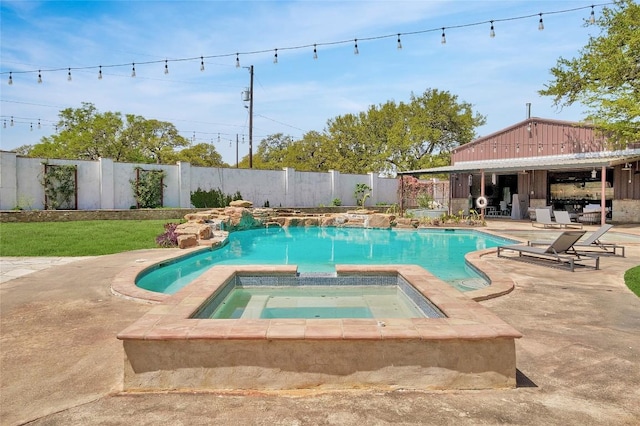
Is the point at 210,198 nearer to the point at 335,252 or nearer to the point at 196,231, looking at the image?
the point at 196,231

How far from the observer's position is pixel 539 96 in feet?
58.9

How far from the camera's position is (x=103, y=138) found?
109 feet

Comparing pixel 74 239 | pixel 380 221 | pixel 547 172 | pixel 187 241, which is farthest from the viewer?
pixel 547 172

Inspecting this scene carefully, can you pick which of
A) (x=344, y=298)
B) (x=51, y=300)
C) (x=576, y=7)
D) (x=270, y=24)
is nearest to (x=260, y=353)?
(x=344, y=298)

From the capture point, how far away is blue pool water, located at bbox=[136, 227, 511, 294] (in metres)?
7.62

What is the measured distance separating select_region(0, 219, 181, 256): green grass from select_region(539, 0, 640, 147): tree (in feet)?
52.7

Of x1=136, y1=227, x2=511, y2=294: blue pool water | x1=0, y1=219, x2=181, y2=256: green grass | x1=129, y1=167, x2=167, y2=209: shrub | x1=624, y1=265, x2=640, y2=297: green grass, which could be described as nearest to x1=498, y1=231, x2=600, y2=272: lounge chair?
x1=624, y1=265, x2=640, y2=297: green grass

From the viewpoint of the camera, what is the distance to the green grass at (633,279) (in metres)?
5.62

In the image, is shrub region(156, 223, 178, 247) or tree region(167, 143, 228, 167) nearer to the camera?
shrub region(156, 223, 178, 247)

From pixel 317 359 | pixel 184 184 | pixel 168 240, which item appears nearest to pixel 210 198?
pixel 184 184

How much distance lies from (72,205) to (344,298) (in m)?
16.6

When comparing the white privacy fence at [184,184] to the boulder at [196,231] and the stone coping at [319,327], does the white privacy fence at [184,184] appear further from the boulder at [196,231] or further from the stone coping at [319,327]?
the stone coping at [319,327]

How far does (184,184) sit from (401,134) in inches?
716

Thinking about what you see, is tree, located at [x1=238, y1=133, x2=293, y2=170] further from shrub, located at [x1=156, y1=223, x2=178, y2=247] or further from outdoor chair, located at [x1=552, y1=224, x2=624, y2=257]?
outdoor chair, located at [x1=552, y1=224, x2=624, y2=257]
